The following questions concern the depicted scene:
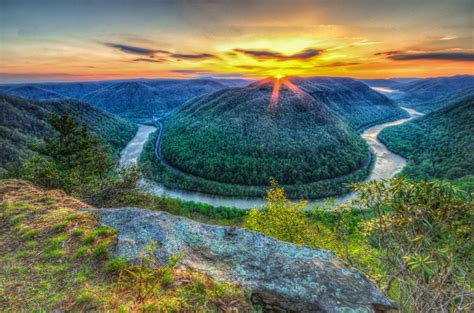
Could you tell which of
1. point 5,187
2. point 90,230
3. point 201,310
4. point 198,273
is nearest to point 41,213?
point 90,230

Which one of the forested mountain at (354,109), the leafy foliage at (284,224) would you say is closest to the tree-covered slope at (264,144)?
the leafy foliage at (284,224)

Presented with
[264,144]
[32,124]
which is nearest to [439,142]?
[264,144]

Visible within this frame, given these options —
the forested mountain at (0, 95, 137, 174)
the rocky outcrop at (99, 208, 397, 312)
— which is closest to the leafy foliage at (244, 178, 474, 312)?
the rocky outcrop at (99, 208, 397, 312)

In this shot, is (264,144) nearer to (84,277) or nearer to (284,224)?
(284,224)

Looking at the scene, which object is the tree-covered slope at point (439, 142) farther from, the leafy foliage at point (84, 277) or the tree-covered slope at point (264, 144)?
the leafy foliage at point (84, 277)

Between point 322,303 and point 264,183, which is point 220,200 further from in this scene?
point 322,303
